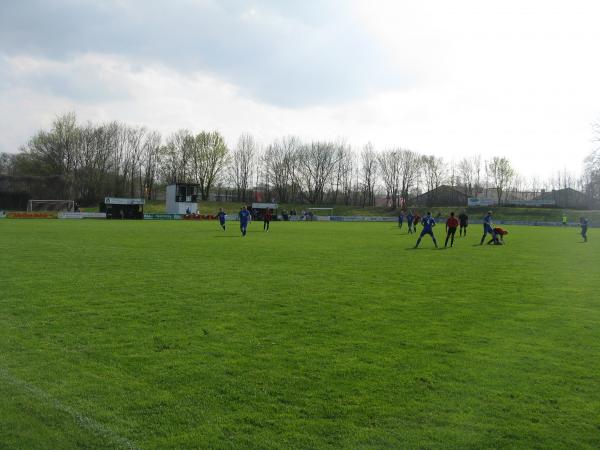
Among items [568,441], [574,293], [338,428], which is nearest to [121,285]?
Result: [338,428]

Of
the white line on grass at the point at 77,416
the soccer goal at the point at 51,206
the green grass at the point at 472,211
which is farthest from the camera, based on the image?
the green grass at the point at 472,211

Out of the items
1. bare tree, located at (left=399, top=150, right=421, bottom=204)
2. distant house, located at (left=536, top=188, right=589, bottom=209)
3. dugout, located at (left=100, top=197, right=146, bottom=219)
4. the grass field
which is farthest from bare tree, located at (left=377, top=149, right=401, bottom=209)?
the grass field

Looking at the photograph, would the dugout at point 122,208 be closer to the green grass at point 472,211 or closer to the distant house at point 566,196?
the green grass at point 472,211

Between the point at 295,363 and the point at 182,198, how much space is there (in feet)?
223

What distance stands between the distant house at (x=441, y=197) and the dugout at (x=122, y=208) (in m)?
61.9

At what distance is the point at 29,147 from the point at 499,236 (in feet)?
266

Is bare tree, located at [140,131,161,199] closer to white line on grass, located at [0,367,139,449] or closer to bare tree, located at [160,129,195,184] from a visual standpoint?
bare tree, located at [160,129,195,184]

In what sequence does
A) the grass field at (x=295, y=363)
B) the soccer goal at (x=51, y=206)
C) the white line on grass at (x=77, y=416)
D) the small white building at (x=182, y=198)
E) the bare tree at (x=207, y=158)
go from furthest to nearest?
the bare tree at (x=207, y=158) → the small white building at (x=182, y=198) → the soccer goal at (x=51, y=206) → the grass field at (x=295, y=363) → the white line on grass at (x=77, y=416)

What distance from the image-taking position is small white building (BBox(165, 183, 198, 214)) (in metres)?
70.3

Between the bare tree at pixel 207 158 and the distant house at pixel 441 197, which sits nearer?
the bare tree at pixel 207 158

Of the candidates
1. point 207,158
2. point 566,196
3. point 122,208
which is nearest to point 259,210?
point 122,208

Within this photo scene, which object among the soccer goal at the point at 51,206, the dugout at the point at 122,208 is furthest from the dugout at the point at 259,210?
the soccer goal at the point at 51,206

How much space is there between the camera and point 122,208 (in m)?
60.6

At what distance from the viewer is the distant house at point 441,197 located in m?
101
